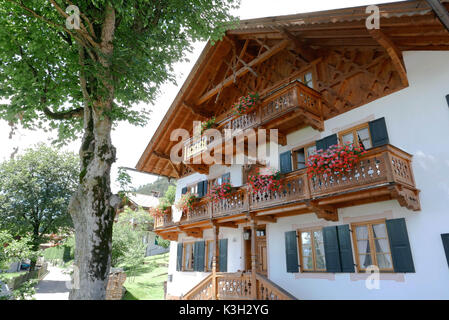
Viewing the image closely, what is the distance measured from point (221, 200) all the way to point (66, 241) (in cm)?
2536

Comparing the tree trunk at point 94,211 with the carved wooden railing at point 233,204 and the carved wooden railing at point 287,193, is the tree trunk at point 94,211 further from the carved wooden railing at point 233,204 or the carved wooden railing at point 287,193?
the carved wooden railing at point 233,204

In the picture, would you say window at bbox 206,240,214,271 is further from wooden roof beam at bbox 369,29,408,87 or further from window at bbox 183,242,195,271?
wooden roof beam at bbox 369,29,408,87

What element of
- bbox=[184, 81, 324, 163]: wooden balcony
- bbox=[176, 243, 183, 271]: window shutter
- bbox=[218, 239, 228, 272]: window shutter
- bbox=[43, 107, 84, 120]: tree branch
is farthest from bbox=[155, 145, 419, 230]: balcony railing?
bbox=[176, 243, 183, 271]: window shutter

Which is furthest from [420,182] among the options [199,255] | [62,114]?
[199,255]

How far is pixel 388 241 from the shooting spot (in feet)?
27.3

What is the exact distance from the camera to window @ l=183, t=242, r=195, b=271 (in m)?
16.3

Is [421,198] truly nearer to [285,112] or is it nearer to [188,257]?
[285,112]

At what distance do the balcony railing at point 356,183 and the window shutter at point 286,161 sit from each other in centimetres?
163

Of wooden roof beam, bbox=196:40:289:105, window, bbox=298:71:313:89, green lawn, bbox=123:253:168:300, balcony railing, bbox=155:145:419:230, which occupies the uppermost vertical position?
wooden roof beam, bbox=196:40:289:105

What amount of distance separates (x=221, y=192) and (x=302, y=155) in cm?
377

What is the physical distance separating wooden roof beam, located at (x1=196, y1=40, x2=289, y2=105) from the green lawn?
13.0 metres

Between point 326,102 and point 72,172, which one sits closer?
point 326,102
